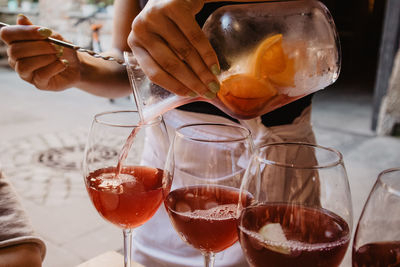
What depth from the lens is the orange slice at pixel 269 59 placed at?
1.89 feet

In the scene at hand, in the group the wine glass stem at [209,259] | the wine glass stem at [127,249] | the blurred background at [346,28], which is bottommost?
the blurred background at [346,28]

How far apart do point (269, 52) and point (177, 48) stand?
0.13 m

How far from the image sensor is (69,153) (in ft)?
10.9

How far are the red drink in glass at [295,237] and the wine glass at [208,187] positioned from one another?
56mm

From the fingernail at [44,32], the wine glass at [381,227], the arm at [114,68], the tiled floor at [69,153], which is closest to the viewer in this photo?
the wine glass at [381,227]

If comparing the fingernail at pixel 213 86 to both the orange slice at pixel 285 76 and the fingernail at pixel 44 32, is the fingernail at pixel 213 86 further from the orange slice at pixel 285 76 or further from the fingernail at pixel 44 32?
the fingernail at pixel 44 32

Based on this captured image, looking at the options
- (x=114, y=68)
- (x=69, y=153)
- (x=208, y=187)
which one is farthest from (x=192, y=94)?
(x=69, y=153)

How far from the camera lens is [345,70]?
8.24 meters

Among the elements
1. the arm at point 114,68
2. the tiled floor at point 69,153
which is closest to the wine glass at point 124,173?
the arm at point 114,68

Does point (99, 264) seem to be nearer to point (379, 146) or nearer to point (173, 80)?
point (173, 80)

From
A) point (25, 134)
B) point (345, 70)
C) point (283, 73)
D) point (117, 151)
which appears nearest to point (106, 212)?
point (117, 151)

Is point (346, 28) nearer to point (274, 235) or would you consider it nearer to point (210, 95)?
point (210, 95)

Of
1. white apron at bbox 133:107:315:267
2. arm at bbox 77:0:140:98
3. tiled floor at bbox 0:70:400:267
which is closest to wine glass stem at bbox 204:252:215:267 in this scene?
white apron at bbox 133:107:315:267

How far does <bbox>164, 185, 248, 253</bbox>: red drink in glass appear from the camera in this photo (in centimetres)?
55
